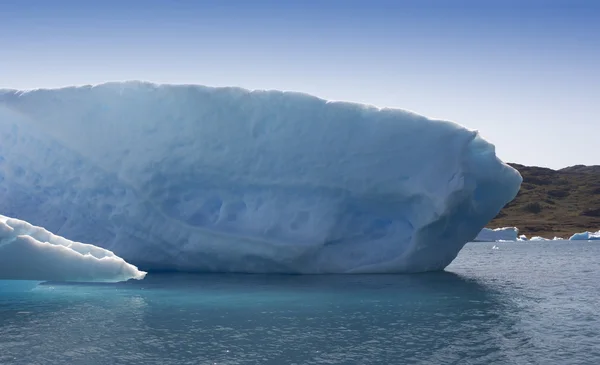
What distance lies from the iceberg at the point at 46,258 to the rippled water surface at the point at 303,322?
1.68 ft

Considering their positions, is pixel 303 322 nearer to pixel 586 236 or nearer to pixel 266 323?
pixel 266 323

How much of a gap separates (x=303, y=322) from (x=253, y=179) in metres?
7.52

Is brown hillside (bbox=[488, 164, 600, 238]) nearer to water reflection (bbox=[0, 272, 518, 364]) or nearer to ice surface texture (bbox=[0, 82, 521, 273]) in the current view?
ice surface texture (bbox=[0, 82, 521, 273])

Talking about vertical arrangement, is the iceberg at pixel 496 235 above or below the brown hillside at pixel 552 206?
below

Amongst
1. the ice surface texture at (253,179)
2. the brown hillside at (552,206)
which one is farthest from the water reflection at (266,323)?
the brown hillside at (552,206)

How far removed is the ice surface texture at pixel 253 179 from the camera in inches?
632

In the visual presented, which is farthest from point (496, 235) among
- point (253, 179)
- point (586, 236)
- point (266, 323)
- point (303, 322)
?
point (266, 323)

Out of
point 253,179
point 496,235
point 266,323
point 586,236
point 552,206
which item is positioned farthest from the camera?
point 552,206

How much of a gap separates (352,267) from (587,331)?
838 centimetres

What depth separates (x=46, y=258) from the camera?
1172 centimetres

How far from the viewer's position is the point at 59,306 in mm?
11094

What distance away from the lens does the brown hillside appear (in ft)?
213

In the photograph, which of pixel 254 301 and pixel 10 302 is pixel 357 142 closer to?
pixel 254 301

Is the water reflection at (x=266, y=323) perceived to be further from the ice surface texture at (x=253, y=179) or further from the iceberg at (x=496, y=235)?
the iceberg at (x=496, y=235)
